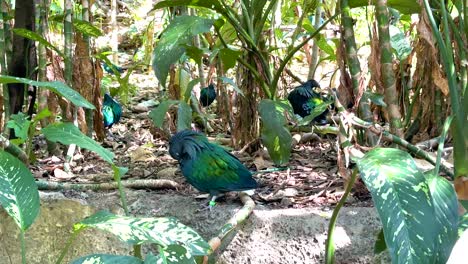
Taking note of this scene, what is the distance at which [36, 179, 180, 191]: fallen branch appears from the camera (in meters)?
3.25

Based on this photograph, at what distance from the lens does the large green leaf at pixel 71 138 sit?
2.30 metres

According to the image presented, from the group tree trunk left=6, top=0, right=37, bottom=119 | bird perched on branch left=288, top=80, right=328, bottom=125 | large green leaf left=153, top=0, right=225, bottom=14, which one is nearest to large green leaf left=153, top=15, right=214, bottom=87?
large green leaf left=153, top=0, right=225, bottom=14

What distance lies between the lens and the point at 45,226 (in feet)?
9.98

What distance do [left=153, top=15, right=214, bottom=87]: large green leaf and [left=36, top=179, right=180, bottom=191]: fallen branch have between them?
0.48 meters

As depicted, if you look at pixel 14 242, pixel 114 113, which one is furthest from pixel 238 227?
pixel 114 113

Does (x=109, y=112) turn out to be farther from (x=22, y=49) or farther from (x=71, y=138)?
(x=71, y=138)

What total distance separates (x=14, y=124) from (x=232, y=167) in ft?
3.08

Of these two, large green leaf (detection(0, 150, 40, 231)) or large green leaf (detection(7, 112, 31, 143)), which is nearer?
large green leaf (detection(0, 150, 40, 231))

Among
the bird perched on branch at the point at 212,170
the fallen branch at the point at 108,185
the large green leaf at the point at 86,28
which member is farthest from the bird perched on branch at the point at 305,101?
the bird perched on branch at the point at 212,170

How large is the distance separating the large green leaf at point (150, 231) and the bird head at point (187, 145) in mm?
1029

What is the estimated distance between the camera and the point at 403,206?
1.85 m

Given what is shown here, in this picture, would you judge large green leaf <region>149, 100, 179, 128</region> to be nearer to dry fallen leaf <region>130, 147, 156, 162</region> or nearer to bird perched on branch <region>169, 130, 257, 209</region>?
bird perched on branch <region>169, 130, 257, 209</region>

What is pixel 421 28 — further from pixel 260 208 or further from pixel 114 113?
pixel 114 113

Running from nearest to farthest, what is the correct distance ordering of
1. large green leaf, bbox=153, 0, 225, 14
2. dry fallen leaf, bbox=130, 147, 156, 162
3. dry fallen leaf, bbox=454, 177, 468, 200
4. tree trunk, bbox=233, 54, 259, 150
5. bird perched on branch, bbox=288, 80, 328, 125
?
dry fallen leaf, bbox=454, 177, 468, 200, large green leaf, bbox=153, 0, 225, 14, tree trunk, bbox=233, 54, 259, 150, dry fallen leaf, bbox=130, 147, 156, 162, bird perched on branch, bbox=288, 80, 328, 125
